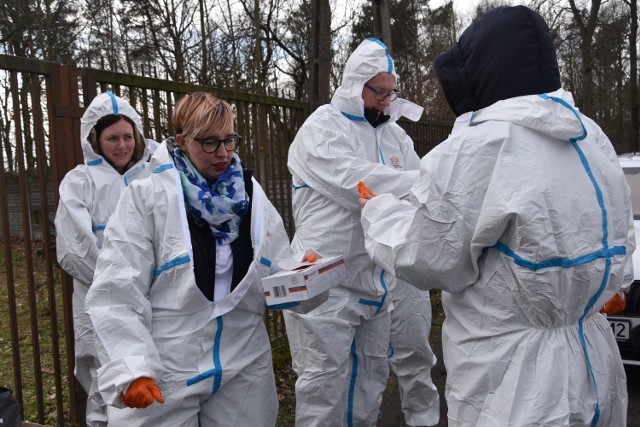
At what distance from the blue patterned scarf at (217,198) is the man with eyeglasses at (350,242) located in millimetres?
1072

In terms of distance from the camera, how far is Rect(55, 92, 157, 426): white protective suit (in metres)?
3.54

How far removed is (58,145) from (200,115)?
1.86 m

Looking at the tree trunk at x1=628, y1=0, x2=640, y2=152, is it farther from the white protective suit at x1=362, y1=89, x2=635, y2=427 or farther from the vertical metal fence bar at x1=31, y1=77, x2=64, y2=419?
the white protective suit at x1=362, y1=89, x2=635, y2=427

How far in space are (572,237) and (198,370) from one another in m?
1.39

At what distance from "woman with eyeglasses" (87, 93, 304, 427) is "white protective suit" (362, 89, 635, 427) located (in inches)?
26.9

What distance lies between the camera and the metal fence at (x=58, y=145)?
3596mm

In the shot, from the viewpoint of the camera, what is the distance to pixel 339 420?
11.8 feet

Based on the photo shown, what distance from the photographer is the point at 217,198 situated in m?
2.33

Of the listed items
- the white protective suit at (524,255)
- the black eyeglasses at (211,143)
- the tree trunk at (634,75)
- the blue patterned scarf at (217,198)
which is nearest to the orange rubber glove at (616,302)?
the white protective suit at (524,255)

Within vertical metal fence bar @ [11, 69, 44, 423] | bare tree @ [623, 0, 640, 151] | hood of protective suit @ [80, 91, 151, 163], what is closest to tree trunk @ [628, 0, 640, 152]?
bare tree @ [623, 0, 640, 151]

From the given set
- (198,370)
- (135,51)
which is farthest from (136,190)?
(135,51)

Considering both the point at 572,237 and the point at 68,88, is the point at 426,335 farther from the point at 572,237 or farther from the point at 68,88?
the point at 68,88

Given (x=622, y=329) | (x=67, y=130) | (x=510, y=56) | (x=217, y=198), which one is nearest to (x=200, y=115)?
(x=217, y=198)

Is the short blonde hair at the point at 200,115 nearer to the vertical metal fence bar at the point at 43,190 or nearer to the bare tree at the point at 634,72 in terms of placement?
the vertical metal fence bar at the point at 43,190
